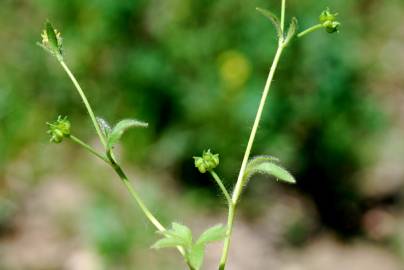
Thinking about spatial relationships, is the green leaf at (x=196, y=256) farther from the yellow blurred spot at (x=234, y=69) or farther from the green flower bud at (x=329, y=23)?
the yellow blurred spot at (x=234, y=69)

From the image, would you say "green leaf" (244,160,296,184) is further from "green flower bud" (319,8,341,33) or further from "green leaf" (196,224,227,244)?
"green flower bud" (319,8,341,33)

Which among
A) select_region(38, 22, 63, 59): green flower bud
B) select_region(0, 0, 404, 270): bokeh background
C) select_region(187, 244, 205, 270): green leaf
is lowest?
select_region(187, 244, 205, 270): green leaf

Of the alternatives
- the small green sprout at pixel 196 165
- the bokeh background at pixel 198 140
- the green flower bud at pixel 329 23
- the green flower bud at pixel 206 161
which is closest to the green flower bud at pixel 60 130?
the small green sprout at pixel 196 165

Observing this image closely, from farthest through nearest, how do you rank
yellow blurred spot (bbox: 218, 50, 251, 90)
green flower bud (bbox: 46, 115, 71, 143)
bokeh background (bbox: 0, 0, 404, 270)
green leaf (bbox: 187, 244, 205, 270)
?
yellow blurred spot (bbox: 218, 50, 251, 90)
bokeh background (bbox: 0, 0, 404, 270)
green flower bud (bbox: 46, 115, 71, 143)
green leaf (bbox: 187, 244, 205, 270)

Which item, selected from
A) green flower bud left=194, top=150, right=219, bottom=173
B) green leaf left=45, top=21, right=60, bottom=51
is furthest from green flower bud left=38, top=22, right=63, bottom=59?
green flower bud left=194, top=150, right=219, bottom=173

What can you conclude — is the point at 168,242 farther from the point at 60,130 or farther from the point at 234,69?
the point at 234,69

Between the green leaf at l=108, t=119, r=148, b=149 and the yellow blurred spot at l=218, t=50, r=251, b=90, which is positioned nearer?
the green leaf at l=108, t=119, r=148, b=149

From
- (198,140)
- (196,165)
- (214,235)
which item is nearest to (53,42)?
(196,165)

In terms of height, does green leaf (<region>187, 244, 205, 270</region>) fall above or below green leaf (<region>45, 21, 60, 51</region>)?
below
